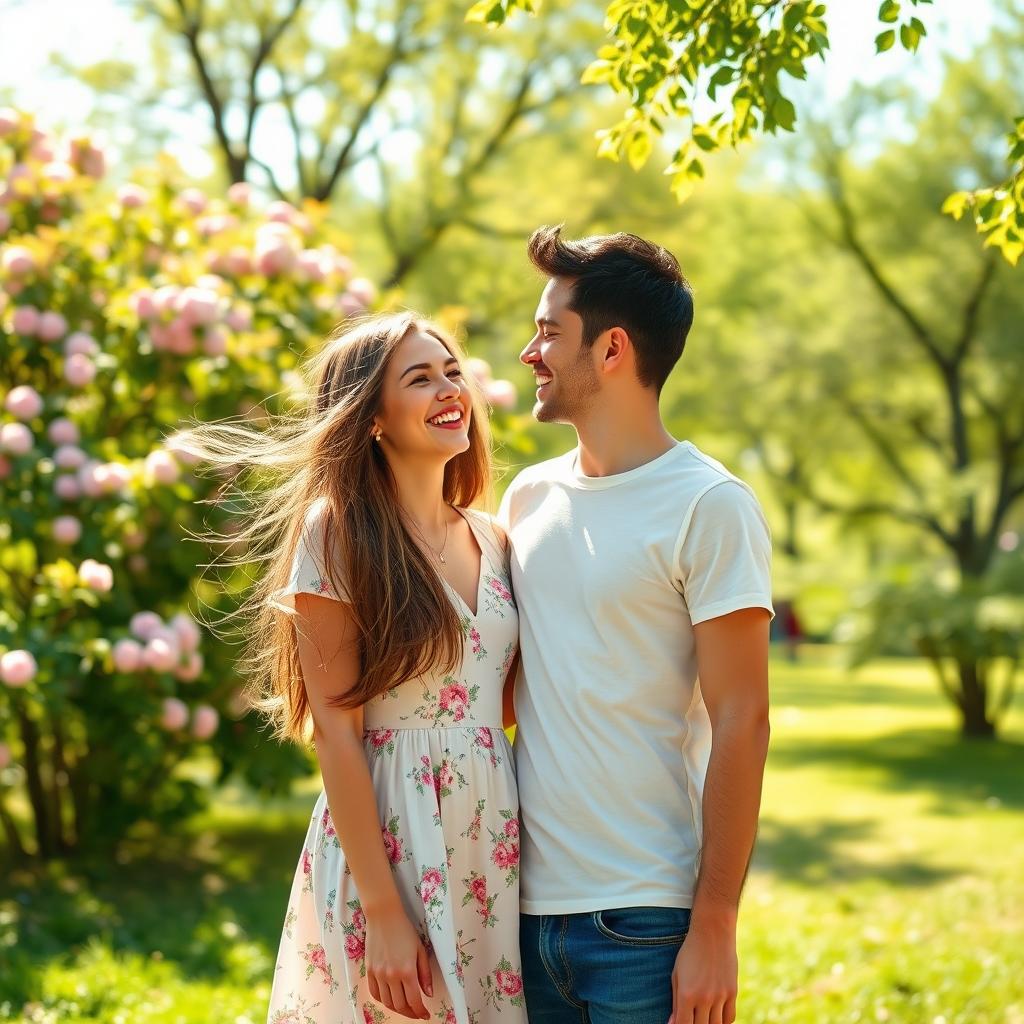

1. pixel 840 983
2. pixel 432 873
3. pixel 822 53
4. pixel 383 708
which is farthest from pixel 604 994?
pixel 840 983

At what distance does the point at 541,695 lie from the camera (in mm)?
2668

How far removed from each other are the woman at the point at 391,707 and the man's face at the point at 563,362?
0.66ft

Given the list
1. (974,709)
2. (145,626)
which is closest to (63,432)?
(145,626)

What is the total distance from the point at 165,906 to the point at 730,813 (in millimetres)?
4822

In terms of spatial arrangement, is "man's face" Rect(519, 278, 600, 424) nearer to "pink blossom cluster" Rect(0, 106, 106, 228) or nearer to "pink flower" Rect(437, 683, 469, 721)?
"pink flower" Rect(437, 683, 469, 721)

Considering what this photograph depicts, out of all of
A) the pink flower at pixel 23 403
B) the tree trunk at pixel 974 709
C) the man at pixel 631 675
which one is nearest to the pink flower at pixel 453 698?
the man at pixel 631 675

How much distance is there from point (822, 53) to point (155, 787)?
18.3ft

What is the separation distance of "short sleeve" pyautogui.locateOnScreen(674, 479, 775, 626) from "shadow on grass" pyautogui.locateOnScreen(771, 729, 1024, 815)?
27.1 ft

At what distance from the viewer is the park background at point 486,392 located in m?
5.89

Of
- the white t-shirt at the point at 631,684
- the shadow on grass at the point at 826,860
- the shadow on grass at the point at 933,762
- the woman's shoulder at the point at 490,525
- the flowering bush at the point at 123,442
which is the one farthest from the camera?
the shadow on grass at the point at 933,762

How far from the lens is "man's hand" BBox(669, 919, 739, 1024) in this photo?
2373 millimetres

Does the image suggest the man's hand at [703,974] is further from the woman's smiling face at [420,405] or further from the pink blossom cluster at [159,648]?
the pink blossom cluster at [159,648]

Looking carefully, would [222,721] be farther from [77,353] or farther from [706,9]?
[706,9]

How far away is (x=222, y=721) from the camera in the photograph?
23.1ft
